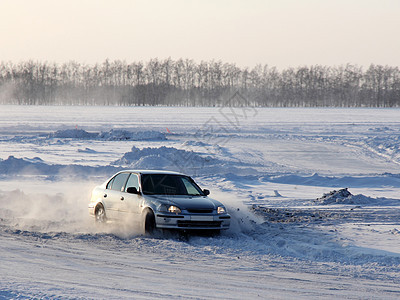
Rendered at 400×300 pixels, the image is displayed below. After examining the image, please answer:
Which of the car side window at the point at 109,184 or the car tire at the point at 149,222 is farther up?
the car side window at the point at 109,184

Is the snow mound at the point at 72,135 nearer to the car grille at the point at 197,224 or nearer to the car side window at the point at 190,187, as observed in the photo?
the car side window at the point at 190,187

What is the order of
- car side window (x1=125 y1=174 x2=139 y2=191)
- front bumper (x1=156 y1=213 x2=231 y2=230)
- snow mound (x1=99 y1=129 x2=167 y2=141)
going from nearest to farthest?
front bumper (x1=156 y1=213 x2=231 y2=230) → car side window (x1=125 y1=174 x2=139 y2=191) → snow mound (x1=99 y1=129 x2=167 y2=141)

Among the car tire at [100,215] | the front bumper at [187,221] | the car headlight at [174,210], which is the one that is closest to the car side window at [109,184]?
the car tire at [100,215]

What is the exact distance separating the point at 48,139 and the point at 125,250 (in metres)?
33.3

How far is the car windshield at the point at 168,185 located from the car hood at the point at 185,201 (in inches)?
14.6

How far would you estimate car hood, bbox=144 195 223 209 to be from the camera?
1125 cm

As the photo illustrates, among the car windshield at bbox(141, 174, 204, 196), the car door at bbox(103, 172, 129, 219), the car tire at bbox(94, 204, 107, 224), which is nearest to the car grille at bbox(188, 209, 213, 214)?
the car windshield at bbox(141, 174, 204, 196)

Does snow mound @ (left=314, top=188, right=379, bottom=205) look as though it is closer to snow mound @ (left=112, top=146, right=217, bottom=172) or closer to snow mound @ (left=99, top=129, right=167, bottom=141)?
snow mound @ (left=112, top=146, right=217, bottom=172)

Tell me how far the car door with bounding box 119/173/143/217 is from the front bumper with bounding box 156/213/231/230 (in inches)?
28.8

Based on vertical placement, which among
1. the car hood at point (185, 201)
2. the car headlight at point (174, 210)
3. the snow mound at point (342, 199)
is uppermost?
the car hood at point (185, 201)

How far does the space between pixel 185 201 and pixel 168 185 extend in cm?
101

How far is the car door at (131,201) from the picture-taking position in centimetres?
1171

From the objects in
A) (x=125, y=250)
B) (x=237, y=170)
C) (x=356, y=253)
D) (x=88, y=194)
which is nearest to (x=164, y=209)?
(x=125, y=250)

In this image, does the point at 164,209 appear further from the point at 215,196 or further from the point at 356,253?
the point at 215,196
